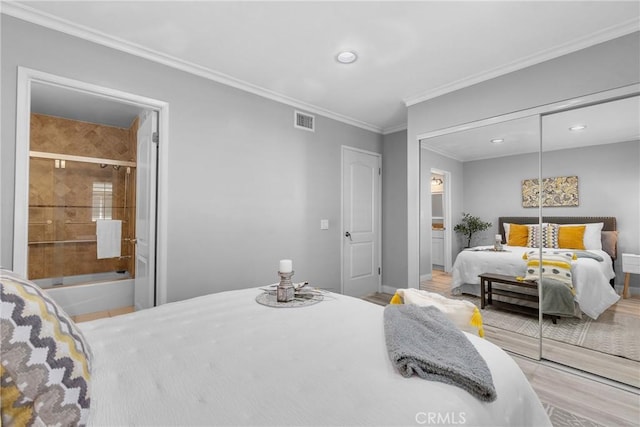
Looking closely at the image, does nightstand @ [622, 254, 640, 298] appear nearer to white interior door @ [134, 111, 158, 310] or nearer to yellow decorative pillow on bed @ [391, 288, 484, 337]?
yellow decorative pillow on bed @ [391, 288, 484, 337]

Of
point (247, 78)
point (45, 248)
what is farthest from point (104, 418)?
point (45, 248)

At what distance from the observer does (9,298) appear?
2.38ft

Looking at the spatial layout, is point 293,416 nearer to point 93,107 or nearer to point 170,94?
point 170,94

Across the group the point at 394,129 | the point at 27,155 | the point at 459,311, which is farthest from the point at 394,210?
the point at 27,155

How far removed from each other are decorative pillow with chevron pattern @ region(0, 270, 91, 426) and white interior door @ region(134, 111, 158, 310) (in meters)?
1.85

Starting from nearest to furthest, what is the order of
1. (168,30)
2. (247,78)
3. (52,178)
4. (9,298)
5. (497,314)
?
(9,298)
(168,30)
(497,314)
(247,78)
(52,178)

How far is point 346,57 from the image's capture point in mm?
2541

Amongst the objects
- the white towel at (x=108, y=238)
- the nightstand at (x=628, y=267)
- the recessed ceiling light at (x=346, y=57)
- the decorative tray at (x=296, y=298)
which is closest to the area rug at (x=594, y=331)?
the nightstand at (x=628, y=267)

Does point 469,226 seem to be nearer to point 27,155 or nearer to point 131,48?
point 131,48

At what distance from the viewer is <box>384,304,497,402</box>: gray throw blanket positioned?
95 centimetres

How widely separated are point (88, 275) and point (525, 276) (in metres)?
5.05

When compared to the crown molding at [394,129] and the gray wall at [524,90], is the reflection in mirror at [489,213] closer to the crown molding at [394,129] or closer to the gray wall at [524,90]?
the gray wall at [524,90]

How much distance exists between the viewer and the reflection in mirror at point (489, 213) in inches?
103

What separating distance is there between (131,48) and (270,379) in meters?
2.68
